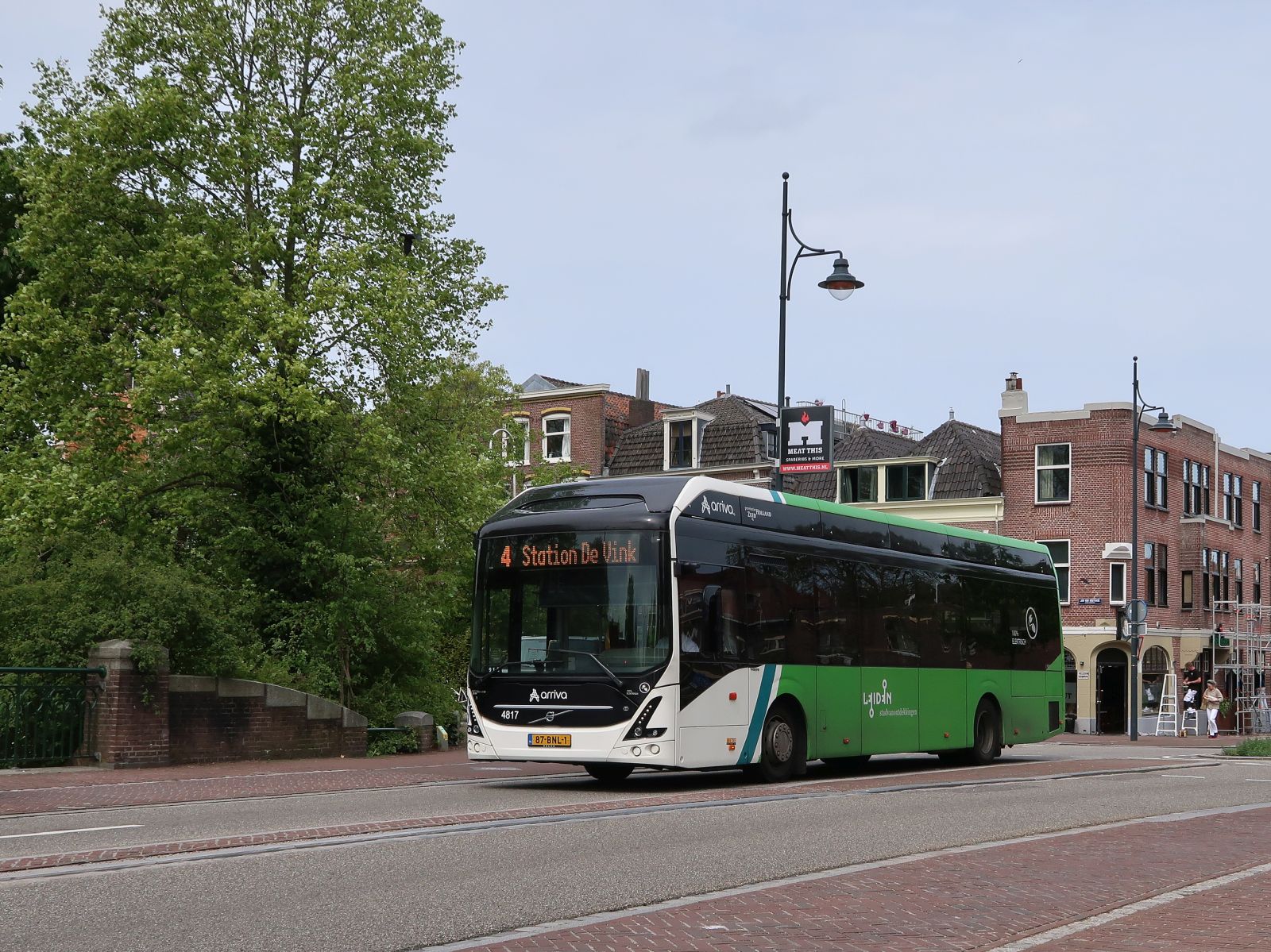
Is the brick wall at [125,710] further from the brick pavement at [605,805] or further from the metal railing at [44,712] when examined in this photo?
the brick pavement at [605,805]

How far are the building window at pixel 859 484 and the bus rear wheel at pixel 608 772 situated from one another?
125ft

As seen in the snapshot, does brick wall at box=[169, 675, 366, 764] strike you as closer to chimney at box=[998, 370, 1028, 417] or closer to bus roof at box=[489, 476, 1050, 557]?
bus roof at box=[489, 476, 1050, 557]

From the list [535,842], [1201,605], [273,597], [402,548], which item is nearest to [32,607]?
[273,597]

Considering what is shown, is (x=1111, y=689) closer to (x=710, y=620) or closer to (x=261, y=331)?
(x=261, y=331)

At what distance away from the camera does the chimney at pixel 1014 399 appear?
54.8 m

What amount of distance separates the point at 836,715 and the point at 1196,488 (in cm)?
4306

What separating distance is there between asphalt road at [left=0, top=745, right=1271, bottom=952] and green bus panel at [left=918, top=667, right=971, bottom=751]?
3439 millimetres

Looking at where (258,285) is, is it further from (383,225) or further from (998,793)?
(998,793)

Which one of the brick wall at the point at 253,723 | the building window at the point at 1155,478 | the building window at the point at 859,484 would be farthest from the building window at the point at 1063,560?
the brick wall at the point at 253,723

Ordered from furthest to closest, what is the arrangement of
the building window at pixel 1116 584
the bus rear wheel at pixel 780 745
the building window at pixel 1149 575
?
1. the building window at pixel 1149 575
2. the building window at pixel 1116 584
3. the bus rear wheel at pixel 780 745

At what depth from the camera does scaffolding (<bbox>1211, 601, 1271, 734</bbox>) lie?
56.4 m

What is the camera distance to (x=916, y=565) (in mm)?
21641

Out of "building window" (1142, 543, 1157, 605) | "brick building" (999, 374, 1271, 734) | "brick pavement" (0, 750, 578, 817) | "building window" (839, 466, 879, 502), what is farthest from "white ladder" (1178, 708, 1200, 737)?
"brick pavement" (0, 750, 578, 817)

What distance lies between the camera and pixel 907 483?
5600cm
